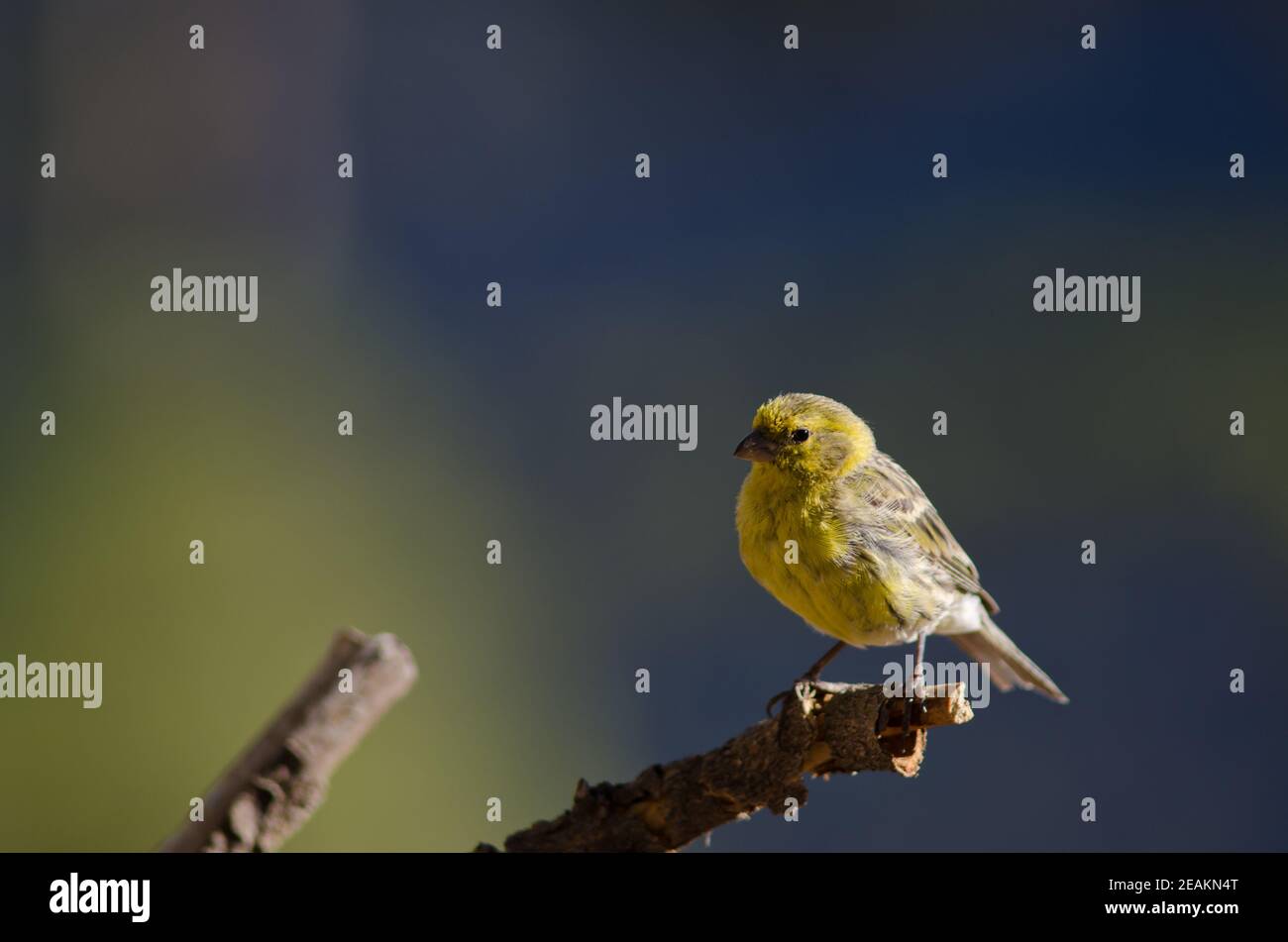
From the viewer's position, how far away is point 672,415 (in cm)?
779

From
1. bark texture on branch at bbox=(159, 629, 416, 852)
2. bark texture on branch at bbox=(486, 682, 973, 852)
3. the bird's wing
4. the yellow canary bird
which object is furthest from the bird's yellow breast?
bark texture on branch at bbox=(159, 629, 416, 852)

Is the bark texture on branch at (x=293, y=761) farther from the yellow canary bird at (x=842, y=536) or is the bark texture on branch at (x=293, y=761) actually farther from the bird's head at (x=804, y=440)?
the bird's head at (x=804, y=440)

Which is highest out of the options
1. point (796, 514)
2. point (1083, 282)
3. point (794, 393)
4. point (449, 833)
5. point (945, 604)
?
point (1083, 282)

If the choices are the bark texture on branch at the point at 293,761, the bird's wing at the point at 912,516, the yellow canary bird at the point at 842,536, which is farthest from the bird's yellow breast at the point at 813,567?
the bark texture on branch at the point at 293,761

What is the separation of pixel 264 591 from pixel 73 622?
3.48 ft

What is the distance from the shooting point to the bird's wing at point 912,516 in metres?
4.05

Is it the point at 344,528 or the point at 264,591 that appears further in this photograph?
the point at 344,528

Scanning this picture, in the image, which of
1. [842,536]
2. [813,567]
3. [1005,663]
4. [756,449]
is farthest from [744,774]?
[1005,663]

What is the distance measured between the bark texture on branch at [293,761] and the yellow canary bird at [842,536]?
145 centimetres

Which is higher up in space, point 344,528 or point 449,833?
point 344,528

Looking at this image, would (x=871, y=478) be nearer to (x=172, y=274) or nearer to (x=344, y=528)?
(x=344, y=528)

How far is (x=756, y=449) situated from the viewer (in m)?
4.08
